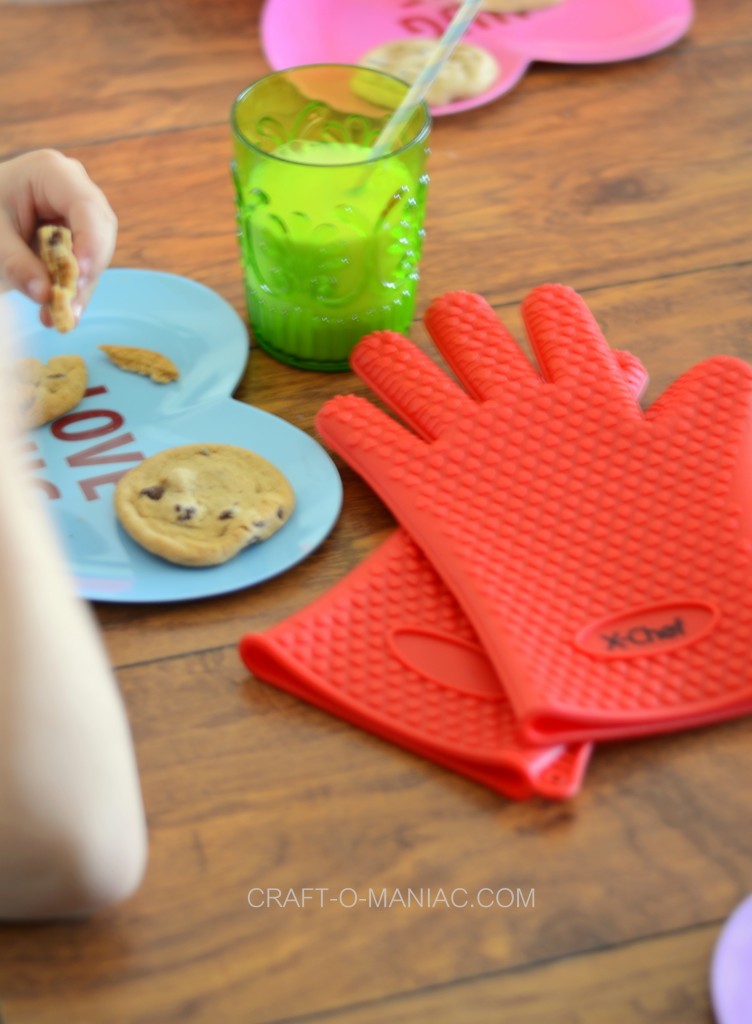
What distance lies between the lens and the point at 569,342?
69cm

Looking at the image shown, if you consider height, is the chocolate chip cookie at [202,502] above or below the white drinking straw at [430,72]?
below

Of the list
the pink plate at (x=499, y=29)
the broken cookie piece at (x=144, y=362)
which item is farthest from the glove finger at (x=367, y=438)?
the pink plate at (x=499, y=29)

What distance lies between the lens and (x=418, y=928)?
1.55 ft

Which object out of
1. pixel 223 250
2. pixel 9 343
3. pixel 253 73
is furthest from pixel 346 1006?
pixel 253 73

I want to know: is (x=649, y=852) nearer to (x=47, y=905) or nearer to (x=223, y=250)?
(x=47, y=905)

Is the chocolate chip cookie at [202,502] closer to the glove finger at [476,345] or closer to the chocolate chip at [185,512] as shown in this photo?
the chocolate chip at [185,512]

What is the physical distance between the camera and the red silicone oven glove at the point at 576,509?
0.54 meters

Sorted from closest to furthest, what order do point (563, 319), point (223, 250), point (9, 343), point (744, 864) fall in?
point (9, 343) < point (744, 864) < point (563, 319) < point (223, 250)

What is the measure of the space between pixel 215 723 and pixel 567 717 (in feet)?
0.53

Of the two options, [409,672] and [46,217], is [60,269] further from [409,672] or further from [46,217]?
[409,672]

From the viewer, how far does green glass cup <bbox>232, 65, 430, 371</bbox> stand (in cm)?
69

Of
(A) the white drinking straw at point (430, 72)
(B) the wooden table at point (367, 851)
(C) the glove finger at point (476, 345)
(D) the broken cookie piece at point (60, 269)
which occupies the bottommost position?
(B) the wooden table at point (367, 851)

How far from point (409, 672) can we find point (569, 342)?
0.24m

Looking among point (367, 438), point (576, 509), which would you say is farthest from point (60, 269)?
point (576, 509)
